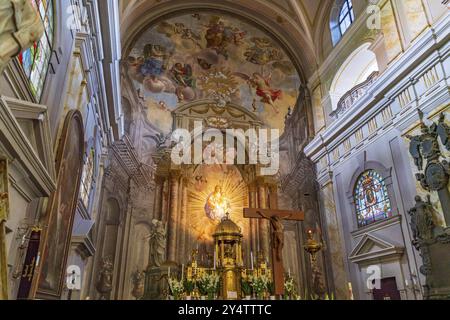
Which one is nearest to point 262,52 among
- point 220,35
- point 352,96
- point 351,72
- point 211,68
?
point 220,35

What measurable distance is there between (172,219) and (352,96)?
27.3 feet

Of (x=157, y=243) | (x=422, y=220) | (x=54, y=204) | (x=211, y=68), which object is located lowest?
(x=54, y=204)

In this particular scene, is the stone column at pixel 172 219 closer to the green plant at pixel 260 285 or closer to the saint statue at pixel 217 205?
the saint statue at pixel 217 205

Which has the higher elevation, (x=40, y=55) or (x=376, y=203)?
(x=40, y=55)

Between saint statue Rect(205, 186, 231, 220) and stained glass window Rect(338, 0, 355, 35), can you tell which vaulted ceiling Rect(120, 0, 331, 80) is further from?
saint statue Rect(205, 186, 231, 220)

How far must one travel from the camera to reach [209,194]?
15.7 meters

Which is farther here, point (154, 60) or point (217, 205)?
point (154, 60)

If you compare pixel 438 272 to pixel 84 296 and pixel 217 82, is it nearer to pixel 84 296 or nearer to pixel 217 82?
pixel 84 296

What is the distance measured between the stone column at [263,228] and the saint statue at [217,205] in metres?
1.53

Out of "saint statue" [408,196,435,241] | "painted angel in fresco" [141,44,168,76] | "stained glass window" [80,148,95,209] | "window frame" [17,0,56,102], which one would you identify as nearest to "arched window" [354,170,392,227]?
"saint statue" [408,196,435,241]

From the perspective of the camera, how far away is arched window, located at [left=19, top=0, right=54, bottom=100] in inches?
207

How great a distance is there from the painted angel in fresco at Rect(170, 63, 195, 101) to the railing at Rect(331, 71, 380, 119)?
23.5ft

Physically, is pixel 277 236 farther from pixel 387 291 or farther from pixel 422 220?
pixel 387 291

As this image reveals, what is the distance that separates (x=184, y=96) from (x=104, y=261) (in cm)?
837
